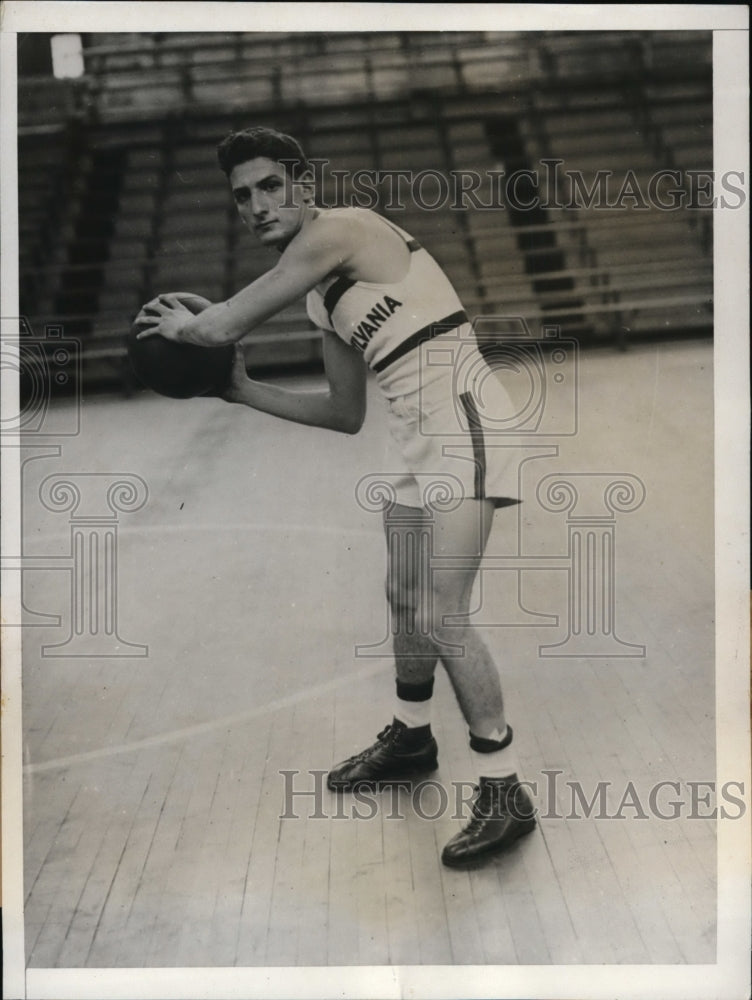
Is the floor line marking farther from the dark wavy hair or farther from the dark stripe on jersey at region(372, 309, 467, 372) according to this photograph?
the dark wavy hair

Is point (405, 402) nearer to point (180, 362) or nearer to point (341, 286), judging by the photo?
point (341, 286)

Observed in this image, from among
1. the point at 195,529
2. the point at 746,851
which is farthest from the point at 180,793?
the point at 746,851

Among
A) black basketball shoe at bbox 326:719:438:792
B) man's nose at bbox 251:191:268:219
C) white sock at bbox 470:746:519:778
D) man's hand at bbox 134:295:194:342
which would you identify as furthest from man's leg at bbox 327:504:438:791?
man's nose at bbox 251:191:268:219

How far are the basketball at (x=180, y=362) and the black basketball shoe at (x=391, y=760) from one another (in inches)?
38.6

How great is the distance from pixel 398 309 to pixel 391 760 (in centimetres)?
112

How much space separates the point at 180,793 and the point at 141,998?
0.50m

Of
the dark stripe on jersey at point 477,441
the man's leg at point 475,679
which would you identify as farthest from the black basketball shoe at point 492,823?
the dark stripe on jersey at point 477,441

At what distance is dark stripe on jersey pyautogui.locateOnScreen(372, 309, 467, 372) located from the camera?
2.86 meters

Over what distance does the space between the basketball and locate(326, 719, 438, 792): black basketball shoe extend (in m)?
0.98

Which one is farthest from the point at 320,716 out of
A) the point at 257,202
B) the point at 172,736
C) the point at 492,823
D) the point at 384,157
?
the point at 384,157

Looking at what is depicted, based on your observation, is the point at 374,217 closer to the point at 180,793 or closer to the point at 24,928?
the point at 180,793

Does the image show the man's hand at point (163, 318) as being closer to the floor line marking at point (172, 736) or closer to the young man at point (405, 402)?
the young man at point (405, 402)

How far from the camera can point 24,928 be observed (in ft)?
9.59

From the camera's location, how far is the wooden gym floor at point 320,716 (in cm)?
288
